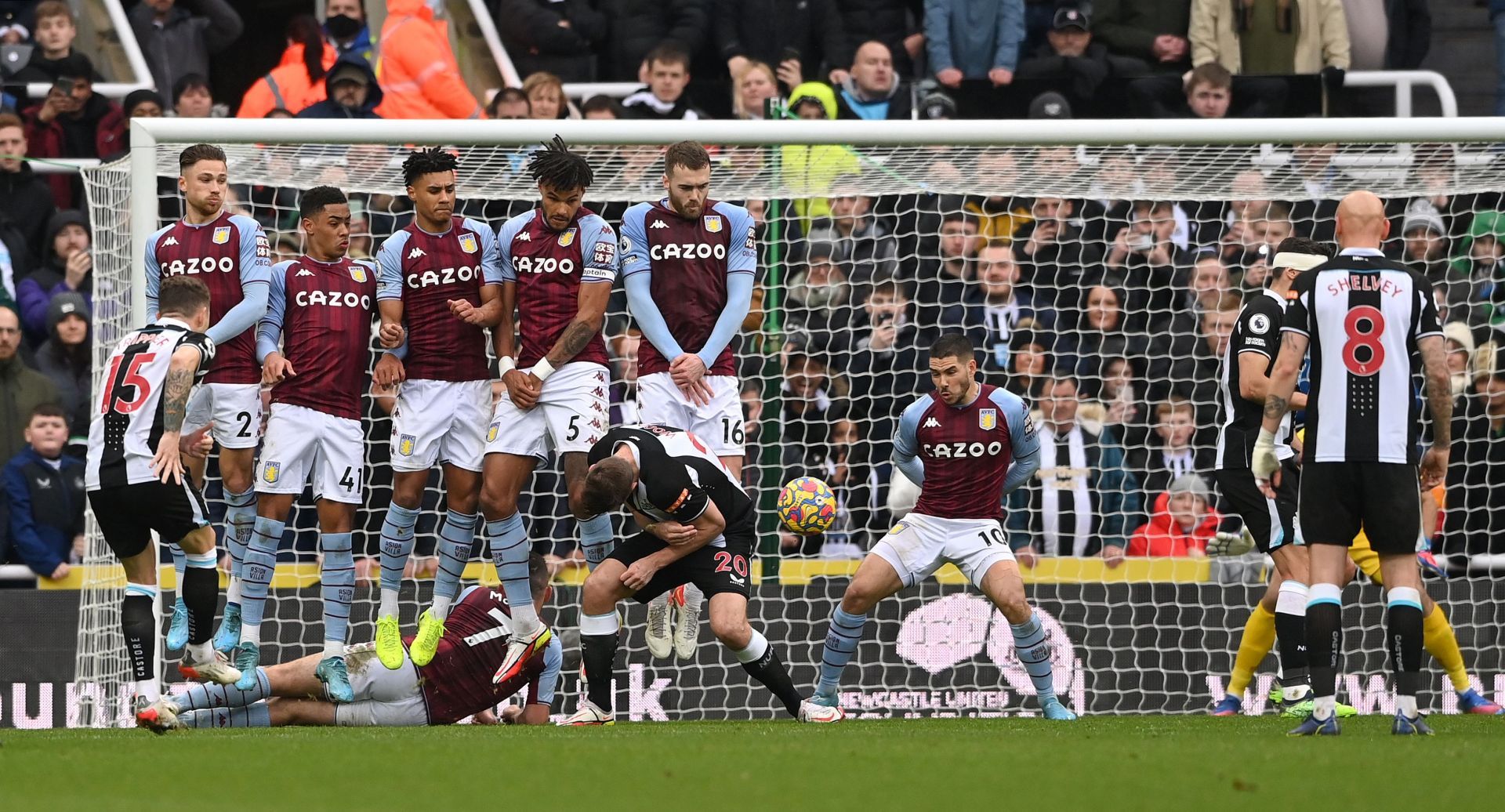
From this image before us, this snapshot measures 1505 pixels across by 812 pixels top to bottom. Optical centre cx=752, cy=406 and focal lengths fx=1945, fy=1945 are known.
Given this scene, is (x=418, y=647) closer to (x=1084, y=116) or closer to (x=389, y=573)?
(x=389, y=573)

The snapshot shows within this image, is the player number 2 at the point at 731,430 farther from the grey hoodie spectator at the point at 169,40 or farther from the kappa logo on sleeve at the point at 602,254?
the grey hoodie spectator at the point at 169,40

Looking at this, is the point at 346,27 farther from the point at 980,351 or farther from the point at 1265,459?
the point at 1265,459

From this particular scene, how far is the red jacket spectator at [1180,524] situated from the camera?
465 inches

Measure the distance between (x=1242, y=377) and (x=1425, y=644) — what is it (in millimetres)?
1676

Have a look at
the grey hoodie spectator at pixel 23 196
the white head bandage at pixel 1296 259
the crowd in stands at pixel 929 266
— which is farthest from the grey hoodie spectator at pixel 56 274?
the white head bandage at pixel 1296 259

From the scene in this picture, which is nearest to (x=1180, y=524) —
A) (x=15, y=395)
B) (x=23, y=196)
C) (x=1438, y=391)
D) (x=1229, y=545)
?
(x=1229, y=545)

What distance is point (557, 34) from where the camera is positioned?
15234mm

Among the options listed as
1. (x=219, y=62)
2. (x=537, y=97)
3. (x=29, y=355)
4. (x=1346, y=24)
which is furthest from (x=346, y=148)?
(x=1346, y=24)

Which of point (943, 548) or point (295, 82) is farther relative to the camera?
point (295, 82)

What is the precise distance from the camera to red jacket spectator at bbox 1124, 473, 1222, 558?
11805 millimetres

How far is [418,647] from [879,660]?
293 centimetres

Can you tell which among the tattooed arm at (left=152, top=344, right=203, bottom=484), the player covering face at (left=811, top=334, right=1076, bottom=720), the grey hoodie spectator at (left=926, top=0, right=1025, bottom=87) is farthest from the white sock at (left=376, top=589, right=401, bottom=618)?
the grey hoodie spectator at (left=926, top=0, right=1025, bottom=87)

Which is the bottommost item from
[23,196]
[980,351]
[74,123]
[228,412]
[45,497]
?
[45,497]

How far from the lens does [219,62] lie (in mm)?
17750
